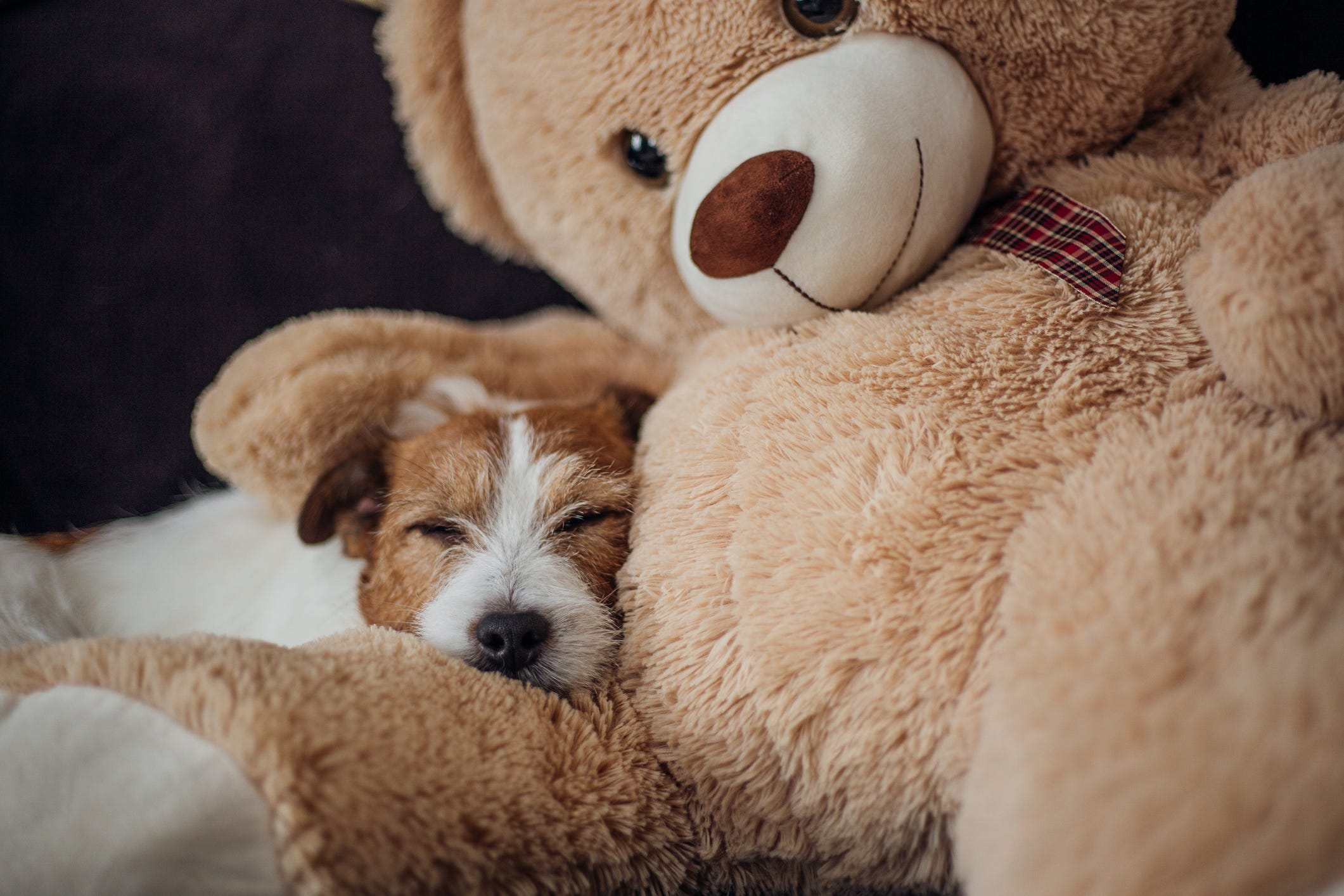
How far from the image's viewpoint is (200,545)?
1947 millimetres

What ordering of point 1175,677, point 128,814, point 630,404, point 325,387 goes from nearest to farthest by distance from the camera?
point 1175,677 → point 128,814 → point 325,387 → point 630,404

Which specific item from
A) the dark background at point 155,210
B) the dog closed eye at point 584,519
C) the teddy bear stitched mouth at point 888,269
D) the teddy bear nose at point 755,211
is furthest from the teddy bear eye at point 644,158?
the dark background at point 155,210

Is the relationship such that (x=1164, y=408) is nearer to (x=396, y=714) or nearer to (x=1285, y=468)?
(x=1285, y=468)

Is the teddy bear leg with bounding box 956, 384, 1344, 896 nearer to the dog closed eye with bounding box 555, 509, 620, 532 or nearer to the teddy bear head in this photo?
the teddy bear head

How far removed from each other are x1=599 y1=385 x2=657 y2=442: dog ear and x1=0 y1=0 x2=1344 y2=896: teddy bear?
0.27 meters

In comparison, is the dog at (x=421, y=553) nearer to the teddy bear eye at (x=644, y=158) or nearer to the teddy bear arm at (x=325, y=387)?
the teddy bear arm at (x=325, y=387)

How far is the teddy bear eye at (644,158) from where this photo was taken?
4.57ft

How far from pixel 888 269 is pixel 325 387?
1138mm

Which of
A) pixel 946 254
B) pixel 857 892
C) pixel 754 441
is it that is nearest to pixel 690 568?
pixel 754 441

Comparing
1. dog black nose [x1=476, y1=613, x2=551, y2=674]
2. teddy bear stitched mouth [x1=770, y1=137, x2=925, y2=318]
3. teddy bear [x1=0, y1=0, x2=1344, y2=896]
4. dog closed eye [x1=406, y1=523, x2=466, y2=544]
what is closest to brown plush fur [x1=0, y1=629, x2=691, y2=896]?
teddy bear [x1=0, y1=0, x2=1344, y2=896]

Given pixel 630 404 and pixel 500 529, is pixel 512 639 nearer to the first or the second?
pixel 500 529

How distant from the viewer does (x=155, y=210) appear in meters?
2.28

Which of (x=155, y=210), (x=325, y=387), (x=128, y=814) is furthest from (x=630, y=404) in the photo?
(x=155, y=210)

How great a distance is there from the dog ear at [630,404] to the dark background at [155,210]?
1.00 metres
